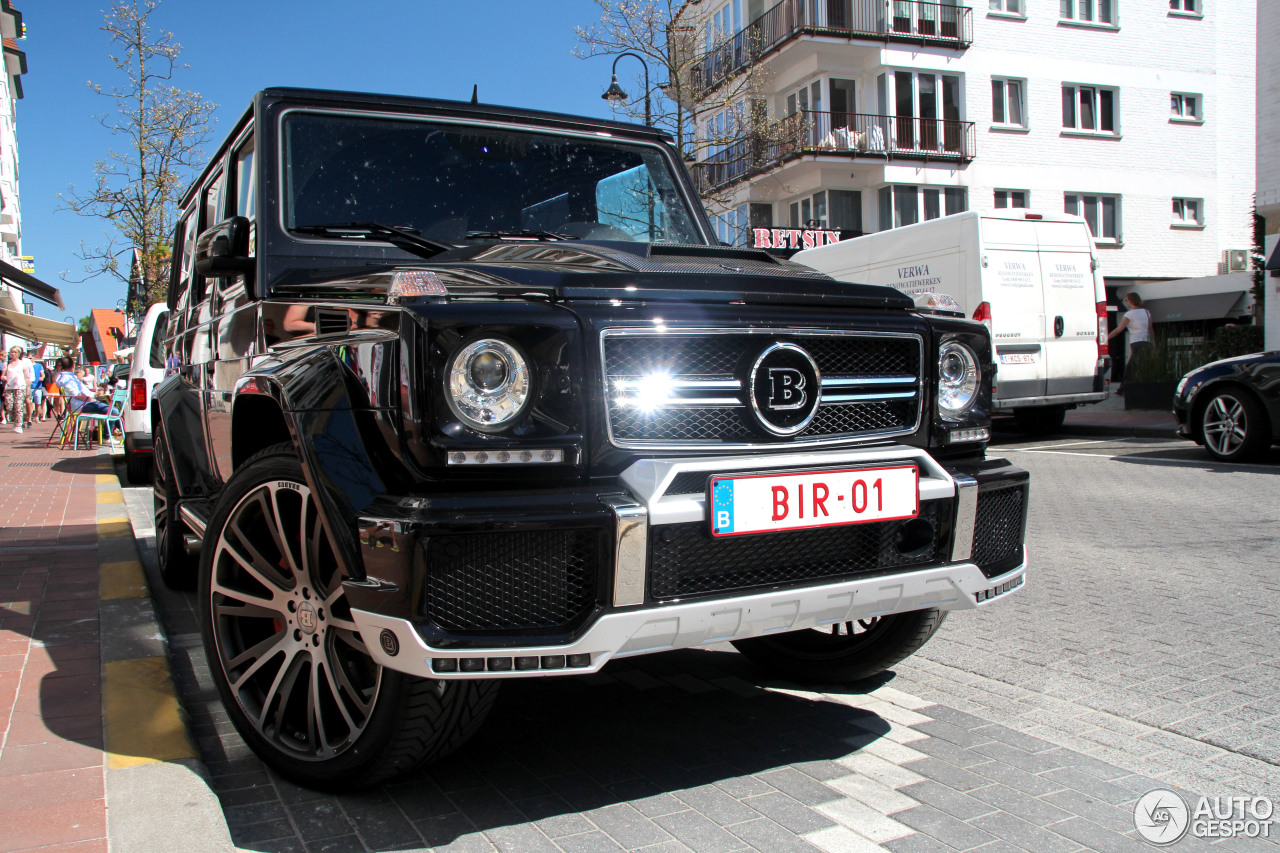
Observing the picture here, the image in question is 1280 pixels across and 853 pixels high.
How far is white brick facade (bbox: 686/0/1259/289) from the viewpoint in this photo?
98.9 feet

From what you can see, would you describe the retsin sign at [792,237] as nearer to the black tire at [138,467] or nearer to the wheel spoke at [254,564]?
the black tire at [138,467]

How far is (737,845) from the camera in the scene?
2.40 meters

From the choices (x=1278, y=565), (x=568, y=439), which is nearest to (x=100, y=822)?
(x=568, y=439)

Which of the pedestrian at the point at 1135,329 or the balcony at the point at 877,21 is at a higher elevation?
the balcony at the point at 877,21

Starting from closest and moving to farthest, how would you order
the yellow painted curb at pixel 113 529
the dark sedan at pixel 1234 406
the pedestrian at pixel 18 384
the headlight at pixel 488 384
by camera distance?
1. the headlight at pixel 488 384
2. the yellow painted curb at pixel 113 529
3. the dark sedan at pixel 1234 406
4. the pedestrian at pixel 18 384

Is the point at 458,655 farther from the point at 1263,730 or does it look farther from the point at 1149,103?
the point at 1149,103

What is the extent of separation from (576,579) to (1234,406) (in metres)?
9.57

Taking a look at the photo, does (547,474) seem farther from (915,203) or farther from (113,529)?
(915,203)

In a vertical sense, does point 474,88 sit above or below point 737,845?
above

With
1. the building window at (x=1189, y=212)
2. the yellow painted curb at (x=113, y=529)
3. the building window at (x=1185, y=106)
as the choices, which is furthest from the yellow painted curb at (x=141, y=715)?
the building window at (x=1185, y=106)

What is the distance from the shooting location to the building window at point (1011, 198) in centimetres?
3058

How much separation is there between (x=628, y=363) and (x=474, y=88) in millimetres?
2238

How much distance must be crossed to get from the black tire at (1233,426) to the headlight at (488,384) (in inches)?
371

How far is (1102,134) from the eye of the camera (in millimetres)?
31000
